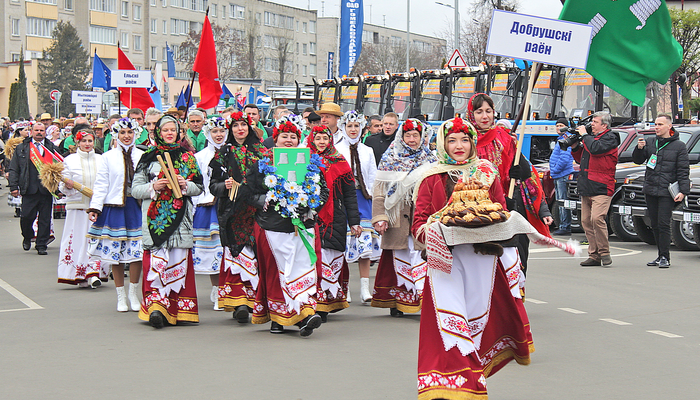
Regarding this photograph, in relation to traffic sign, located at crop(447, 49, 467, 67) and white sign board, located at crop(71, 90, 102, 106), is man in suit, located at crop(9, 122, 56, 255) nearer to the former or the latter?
traffic sign, located at crop(447, 49, 467, 67)

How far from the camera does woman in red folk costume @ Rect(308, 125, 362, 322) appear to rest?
26.9 feet

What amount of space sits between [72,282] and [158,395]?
524 cm

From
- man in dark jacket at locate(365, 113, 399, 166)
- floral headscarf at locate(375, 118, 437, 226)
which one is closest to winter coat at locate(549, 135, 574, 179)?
man in dark jacket at locate(365, 113, 399, 166)

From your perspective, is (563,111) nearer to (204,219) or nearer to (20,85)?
(204,219)

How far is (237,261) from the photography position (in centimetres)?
841

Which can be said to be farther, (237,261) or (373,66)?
(373,66)

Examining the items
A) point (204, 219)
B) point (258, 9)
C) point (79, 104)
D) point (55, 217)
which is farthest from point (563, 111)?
point (258, 9)

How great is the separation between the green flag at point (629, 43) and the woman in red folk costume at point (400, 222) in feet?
6.04

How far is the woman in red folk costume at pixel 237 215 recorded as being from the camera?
8.20 meters

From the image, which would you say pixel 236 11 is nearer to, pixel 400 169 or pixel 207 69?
pixel 207 69

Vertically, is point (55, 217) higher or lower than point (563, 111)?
lower

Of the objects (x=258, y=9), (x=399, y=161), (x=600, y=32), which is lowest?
(x=399, y=161)

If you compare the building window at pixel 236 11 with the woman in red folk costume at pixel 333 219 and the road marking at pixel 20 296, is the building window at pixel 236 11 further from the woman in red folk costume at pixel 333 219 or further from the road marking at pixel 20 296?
the woman in red folk costume at pixel 333 219

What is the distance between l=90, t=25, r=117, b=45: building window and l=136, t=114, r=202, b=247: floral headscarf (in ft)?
229
